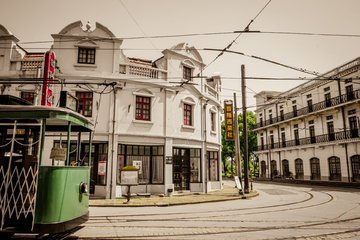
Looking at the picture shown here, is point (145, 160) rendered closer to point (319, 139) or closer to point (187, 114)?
point (187, 114)

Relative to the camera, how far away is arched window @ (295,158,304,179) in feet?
130

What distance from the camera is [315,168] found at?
37.3 metres

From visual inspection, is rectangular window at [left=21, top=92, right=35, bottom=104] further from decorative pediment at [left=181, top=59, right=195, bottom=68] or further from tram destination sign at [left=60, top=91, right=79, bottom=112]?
tram destination sign at [left=60, top=91, right=79, bottom=112]

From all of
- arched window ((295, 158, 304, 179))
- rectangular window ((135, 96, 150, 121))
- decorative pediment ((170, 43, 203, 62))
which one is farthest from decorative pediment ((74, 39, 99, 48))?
arched window ((295, 158, 304, 179))

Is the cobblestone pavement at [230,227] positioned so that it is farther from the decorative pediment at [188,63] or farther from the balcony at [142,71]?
the decorative pediment at [188,63]

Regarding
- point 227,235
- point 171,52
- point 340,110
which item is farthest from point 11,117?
point 340,110

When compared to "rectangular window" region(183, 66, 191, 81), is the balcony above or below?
below

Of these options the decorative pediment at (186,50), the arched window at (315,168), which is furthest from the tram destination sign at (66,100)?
the arched window at (315,168)

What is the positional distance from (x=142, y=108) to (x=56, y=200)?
40.2ft

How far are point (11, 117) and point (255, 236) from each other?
639cm

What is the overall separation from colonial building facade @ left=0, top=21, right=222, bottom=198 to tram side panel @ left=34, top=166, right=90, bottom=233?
929 cm

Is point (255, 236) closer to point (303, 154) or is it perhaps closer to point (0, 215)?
point (0, 215)

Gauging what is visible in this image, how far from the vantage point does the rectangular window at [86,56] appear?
16938mm

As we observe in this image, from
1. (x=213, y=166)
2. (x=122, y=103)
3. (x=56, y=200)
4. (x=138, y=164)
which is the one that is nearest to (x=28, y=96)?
(x=122, y=103)
